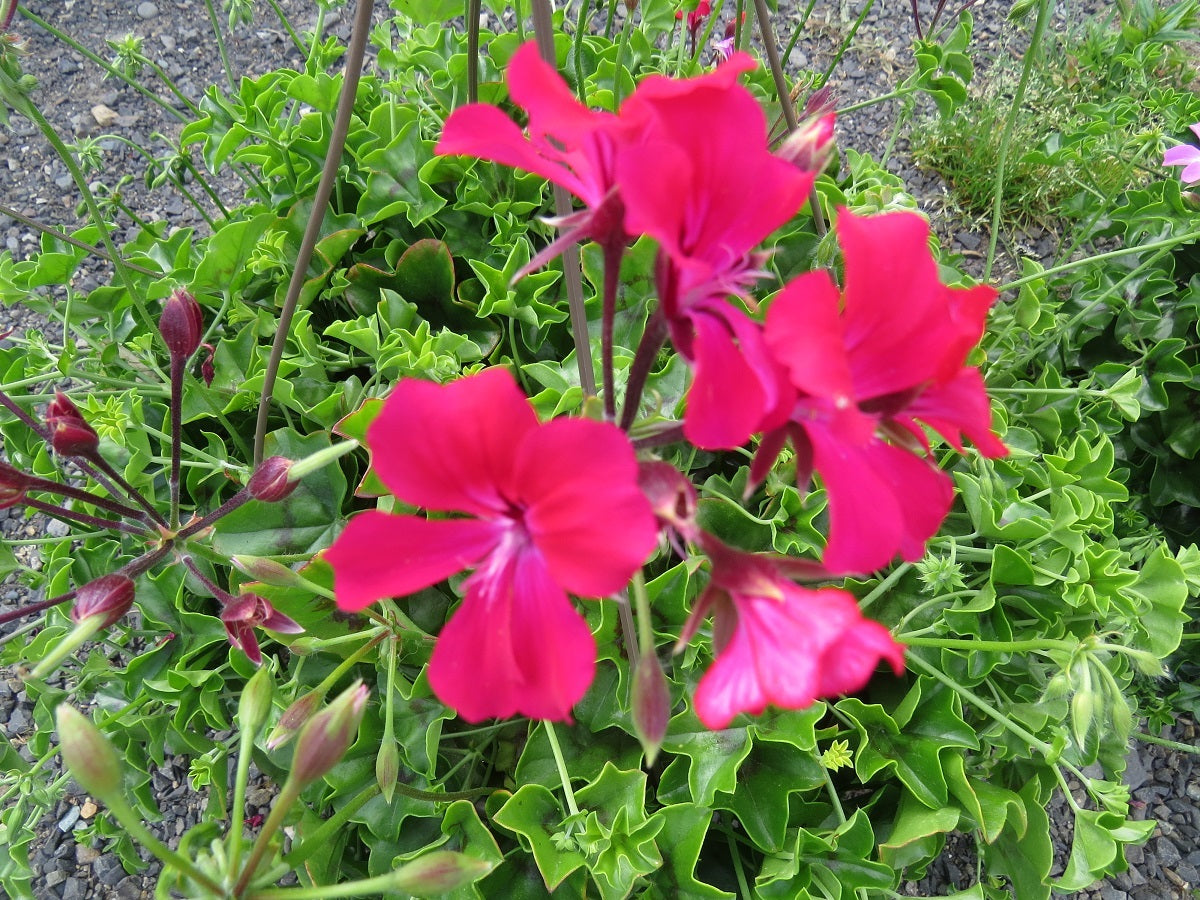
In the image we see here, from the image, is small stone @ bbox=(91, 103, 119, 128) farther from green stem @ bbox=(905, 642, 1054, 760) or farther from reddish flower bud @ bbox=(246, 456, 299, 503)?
green stem @ bbox=(905, 642, 1054, 760)

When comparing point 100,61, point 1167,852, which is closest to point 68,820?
point 100,61

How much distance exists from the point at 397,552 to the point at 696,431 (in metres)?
0.26

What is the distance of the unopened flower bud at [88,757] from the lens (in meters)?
0.75

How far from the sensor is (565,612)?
2.15ft

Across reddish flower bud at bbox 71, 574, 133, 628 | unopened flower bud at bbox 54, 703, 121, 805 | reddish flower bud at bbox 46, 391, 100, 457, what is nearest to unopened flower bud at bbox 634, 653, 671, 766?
unopened flower bud at bbox 54, 703, 121, 805

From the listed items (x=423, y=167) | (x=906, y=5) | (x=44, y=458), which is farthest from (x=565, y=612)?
(x=906, y=5)

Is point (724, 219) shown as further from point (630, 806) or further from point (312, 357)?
point (312, 357)

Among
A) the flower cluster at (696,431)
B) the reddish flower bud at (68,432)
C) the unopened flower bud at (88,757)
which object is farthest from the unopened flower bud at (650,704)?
the reddish flower bud at (68,432)

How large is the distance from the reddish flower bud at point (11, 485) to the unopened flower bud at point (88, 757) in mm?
301

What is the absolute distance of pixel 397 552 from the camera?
67cm

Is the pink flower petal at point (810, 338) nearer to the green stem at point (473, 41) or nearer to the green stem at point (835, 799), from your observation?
the green stem at point (473, 41)

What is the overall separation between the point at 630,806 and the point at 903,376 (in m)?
0.89

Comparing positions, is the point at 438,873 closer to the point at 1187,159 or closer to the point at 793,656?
the point at 793,656

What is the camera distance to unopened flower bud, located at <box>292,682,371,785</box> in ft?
2.58
